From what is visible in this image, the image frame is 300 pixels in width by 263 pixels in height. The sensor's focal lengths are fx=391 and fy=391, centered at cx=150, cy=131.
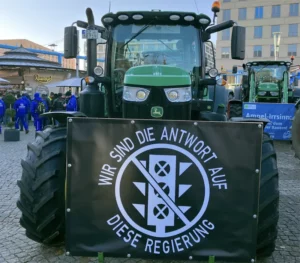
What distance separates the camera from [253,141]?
2.69 m

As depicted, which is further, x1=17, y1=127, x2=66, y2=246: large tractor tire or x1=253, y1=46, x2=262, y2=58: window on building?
x1=253, y1=46, x2=262, y2=58: window on building

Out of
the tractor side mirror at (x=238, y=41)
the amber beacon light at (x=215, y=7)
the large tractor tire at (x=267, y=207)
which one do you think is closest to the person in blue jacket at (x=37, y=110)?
the amber beacon light at (x=215, y=7)

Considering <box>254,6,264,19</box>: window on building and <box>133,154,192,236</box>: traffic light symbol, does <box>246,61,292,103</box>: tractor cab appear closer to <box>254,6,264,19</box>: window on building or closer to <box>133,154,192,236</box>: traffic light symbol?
<box>133,154,192,236</box>: traffic light symbol

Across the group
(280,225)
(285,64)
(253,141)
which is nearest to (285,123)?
(285,64)

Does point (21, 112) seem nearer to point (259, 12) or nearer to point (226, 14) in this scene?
point (226, 14)

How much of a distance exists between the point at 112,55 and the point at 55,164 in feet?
6.48

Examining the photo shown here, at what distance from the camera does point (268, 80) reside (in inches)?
577

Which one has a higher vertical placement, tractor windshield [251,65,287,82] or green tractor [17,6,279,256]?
tractor windshield [251,65,287,82]

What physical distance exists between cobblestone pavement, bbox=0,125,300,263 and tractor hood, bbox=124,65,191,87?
1.65 metres

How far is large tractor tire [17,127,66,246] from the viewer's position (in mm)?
3189

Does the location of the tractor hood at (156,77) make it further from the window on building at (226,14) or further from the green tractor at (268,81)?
the window on building at (226,14)

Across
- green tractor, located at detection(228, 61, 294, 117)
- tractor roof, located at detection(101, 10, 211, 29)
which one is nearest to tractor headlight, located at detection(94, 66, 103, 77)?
tractor roof, located at detection(101, 10, 211, 29)

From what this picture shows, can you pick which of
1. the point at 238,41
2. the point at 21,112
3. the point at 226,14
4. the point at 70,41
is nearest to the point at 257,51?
the point at 226,14

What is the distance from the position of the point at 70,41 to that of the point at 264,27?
61.2 meters
